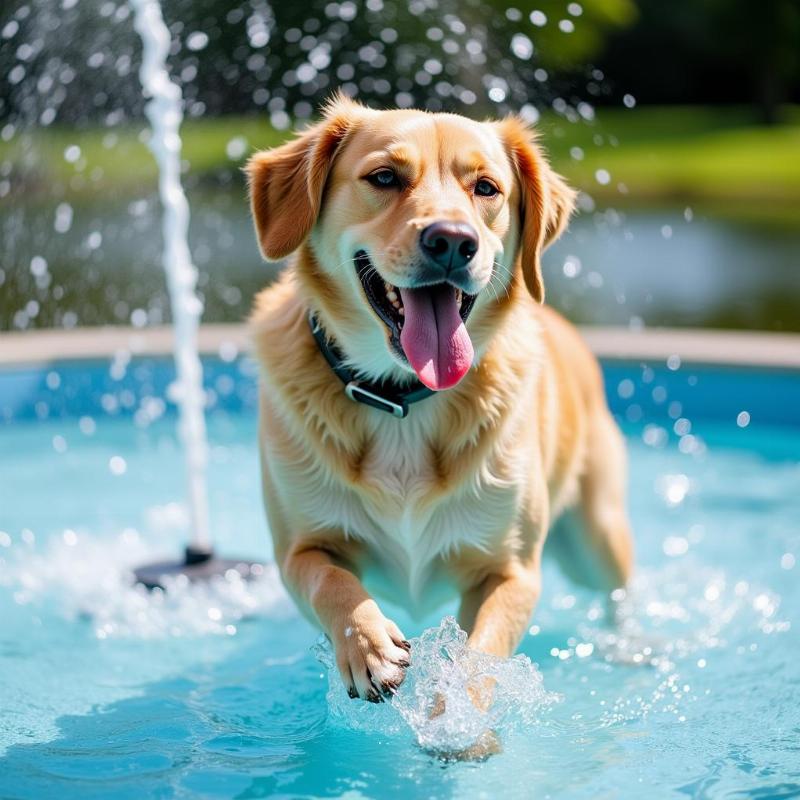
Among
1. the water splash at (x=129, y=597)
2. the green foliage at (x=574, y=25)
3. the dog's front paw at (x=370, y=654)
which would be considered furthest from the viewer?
the green foliage at (x=574, y=25)

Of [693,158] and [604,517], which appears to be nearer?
[604,517]

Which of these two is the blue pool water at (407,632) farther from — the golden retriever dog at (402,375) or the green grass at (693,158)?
the green grass at (693,158)

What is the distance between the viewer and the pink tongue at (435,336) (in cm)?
327

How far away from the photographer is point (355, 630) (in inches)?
121

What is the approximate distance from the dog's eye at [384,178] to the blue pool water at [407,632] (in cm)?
118

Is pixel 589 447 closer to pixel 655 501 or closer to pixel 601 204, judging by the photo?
pixel 655 501

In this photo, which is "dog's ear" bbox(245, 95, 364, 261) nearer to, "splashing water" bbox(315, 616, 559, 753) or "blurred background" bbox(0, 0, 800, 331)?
"splashing water" bbox(315, 616, 559, 753)

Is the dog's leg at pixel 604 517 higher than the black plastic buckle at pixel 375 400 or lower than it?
lower

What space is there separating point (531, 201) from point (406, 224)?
2.08 feet

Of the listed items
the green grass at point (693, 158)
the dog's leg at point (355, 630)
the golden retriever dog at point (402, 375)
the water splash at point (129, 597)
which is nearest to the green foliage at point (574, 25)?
the green grass at point (693, 158)

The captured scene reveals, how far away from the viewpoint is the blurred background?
11438mm

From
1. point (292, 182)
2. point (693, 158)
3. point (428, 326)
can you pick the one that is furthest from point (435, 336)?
point (693, 158)

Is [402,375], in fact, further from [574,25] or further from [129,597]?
[574,25]

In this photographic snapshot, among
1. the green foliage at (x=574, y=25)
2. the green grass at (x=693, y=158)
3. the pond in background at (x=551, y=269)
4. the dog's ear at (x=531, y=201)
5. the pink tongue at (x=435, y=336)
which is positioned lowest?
the green grass at (x=693, y=158)
